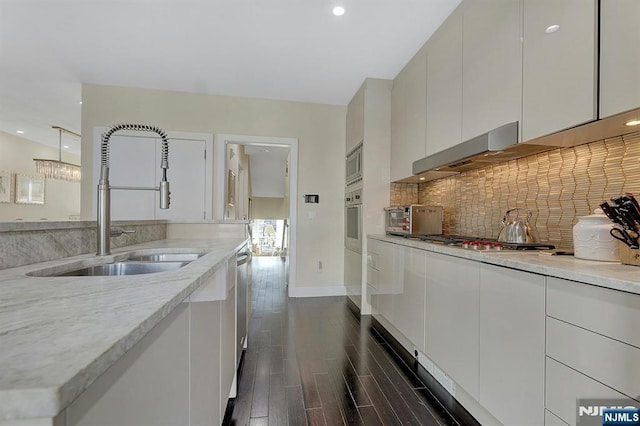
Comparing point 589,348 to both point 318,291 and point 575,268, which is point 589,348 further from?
point 318,291

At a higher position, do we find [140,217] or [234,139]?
[234,139]

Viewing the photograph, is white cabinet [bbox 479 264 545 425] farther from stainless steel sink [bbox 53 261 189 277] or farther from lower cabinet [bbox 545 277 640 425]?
stainless steel sink [bbox 53 261 189 277]

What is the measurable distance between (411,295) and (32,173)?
8.15 m

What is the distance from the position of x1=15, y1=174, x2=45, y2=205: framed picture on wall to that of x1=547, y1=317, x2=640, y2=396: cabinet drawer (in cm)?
839

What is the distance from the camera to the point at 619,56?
43.0 inches

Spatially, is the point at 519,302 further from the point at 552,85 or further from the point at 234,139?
the point at 234,139

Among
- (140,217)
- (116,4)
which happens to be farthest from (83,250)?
(140,217)

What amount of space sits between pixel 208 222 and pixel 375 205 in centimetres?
174

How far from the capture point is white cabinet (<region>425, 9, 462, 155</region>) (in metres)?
2.05

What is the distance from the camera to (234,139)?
3.78 meters

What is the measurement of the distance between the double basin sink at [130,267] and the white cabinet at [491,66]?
6.19 ft

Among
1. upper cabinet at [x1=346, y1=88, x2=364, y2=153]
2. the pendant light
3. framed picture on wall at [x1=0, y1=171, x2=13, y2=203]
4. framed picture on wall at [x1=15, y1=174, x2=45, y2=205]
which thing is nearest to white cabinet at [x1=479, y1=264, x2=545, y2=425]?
upper cabinet at [x1=346, y1=88, x2=364, y2=153]

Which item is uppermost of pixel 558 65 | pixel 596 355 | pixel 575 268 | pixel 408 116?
pixel 408 116

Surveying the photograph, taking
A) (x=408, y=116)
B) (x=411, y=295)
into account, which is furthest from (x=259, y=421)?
(x=408, y=116)
